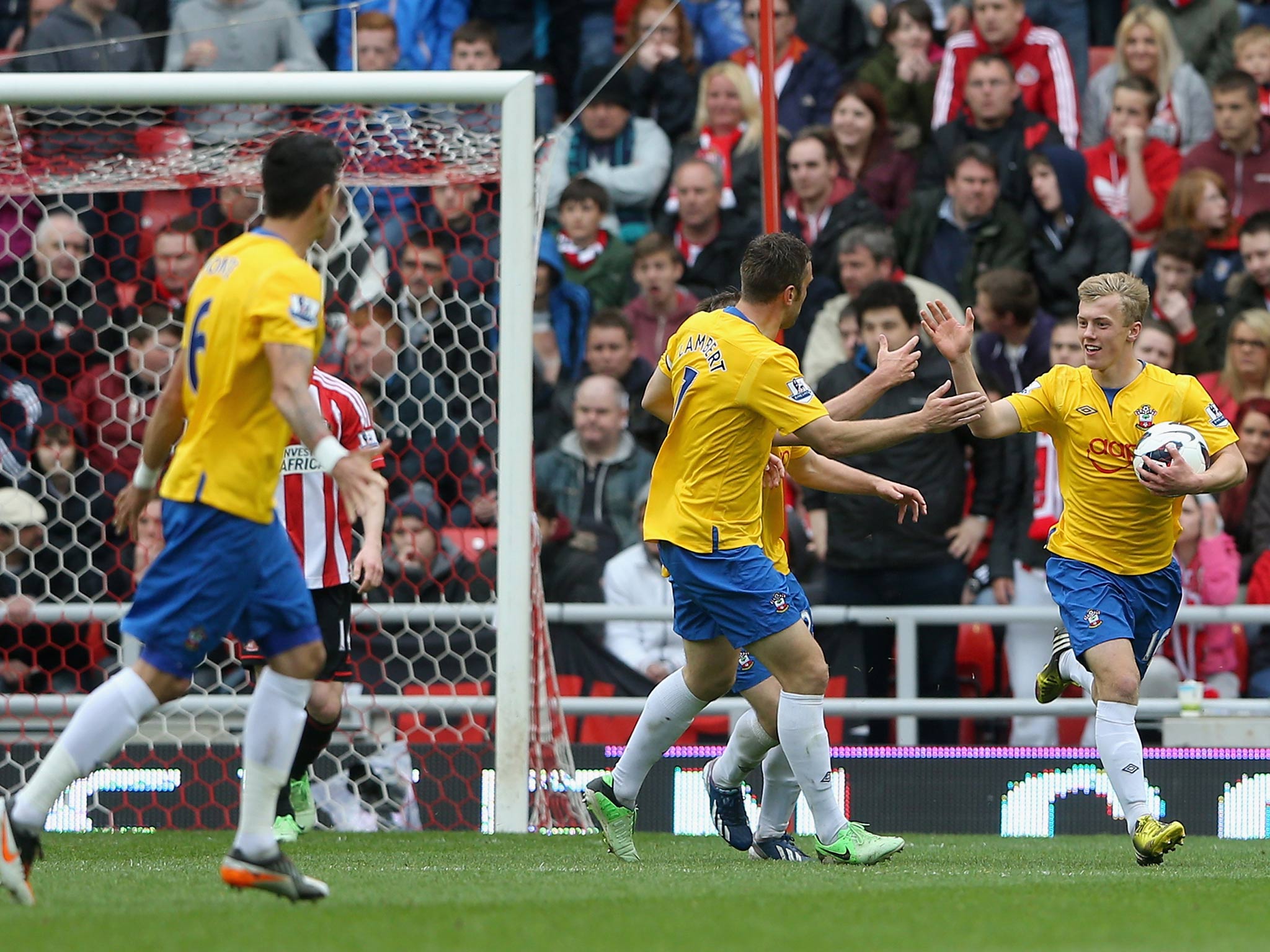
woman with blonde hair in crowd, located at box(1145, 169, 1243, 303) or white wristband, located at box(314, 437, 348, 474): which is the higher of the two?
woman with blonde hair in crowd, located at box(1145, 169, 1243, 303)

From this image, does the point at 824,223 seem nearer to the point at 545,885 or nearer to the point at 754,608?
the point at 754,608

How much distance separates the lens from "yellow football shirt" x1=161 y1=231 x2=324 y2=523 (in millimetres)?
4863

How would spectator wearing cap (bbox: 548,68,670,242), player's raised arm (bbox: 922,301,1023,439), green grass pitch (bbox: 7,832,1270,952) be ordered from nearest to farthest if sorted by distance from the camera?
green grass pitch (bbox: 7,832,1270,952) → player's raised arm (bbox: 922,301,1023,439) → spectator wearing cap (bbox: 548,68,670,242)

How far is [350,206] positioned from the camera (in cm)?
959

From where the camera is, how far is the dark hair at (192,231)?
396 inches

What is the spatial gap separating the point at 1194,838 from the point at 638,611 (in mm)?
3042

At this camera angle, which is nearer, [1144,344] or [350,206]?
[350,206]

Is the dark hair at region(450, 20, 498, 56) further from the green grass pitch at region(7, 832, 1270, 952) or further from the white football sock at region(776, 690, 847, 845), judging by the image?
the white football sock at region(776, 690, 847, 845)

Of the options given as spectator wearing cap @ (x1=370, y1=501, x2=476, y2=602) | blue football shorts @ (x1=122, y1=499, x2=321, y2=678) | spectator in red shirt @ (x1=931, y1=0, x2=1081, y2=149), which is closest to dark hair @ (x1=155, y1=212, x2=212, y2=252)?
spectator wearing cap @ (x1=370, y1=501, x2=476, y2=602)

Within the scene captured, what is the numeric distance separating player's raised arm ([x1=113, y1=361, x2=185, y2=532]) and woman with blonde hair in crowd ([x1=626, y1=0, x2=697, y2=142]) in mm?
7461

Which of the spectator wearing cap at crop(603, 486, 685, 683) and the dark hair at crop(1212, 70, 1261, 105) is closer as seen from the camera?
the spectator wearing cap at crop(603, 486, 685, 683)

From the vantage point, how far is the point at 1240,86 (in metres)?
11.2

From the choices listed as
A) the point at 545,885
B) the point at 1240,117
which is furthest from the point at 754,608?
the point at 1240,117

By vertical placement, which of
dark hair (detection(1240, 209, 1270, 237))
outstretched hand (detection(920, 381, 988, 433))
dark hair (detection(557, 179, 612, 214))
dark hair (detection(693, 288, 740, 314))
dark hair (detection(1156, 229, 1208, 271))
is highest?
dark hair (detection(557, 179, 612, 214))
